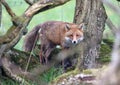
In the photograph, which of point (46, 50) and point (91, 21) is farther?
point (46, 50)

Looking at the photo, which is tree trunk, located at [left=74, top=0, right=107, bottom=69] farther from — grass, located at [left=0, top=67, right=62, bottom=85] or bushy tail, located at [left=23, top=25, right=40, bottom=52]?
bushy tail, located at [left=23, top=25, right=40, bottom=52]

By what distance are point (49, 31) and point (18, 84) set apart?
158 inches

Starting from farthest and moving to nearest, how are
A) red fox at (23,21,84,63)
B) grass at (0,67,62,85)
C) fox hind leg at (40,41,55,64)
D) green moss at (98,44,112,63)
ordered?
red fox at (23,21,84,63) < fox hind leg at (40,41,55,64) < green moss at (98,44,112,63) < grass at (0,67,62,85)

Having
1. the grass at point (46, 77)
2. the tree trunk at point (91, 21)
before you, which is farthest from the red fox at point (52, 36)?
the tree trunk at point (91, 21)

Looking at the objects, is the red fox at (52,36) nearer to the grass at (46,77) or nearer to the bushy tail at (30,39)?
the bushy tail at (30,39)

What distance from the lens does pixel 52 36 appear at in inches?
381

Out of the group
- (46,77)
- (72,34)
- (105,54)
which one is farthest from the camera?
(72,34)

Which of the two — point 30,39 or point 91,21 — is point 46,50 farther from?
point 91,21

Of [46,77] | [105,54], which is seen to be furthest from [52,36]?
[46,77]

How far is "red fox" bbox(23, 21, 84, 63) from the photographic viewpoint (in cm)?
919

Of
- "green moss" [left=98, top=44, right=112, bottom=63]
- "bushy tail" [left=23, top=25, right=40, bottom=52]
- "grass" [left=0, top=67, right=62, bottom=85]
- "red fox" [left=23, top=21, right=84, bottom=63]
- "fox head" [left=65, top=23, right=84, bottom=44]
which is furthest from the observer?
"bushy tail" [left=23, top=25, right=40, bottom=52]

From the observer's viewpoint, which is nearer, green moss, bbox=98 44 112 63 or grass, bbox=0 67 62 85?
grass, bbox=0 67 62 85

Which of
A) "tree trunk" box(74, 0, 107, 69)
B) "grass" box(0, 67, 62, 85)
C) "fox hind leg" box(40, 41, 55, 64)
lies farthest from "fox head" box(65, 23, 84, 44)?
"tree trunk" box(74, 0, 107, 69)

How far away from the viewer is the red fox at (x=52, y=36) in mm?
9188
